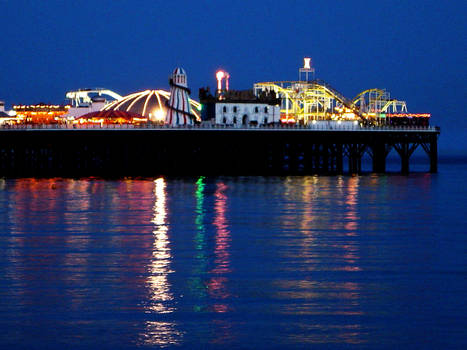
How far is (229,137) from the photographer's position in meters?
90.1

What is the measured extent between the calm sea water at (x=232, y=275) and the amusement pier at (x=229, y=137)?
118ft

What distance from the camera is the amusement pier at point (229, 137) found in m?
89.3

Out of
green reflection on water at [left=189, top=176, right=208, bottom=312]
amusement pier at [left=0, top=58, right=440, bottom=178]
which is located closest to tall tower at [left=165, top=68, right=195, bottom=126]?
amusement pier at [left=0, top=58, right=440, bottom=178]

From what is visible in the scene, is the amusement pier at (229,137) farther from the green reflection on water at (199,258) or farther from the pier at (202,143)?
the green reflection on water at (199,258)

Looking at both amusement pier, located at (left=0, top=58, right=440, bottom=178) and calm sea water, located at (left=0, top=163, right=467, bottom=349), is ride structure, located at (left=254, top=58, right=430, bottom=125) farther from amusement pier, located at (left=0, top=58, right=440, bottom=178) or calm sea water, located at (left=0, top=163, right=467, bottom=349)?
calm sea water, located at (left=0, top=163, right=467, bottom=349)

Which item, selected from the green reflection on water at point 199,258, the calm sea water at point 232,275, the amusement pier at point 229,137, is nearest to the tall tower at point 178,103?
the amusement pier at point 229,137

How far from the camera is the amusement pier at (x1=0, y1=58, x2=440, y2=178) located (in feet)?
293

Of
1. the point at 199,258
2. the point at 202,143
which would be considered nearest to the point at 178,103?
the point at 202,143

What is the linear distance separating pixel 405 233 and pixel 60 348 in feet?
73.4

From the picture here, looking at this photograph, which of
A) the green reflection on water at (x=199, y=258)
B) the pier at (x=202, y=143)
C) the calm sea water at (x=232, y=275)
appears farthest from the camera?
the pier at (x=202, y=143)

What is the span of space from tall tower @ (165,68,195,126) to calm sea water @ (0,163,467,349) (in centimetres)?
5173

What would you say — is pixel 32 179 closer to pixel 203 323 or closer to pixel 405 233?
pixel 405 233

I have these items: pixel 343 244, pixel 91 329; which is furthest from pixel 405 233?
pixel 91 329

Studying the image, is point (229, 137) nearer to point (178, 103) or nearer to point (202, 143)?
point (202, 143)
